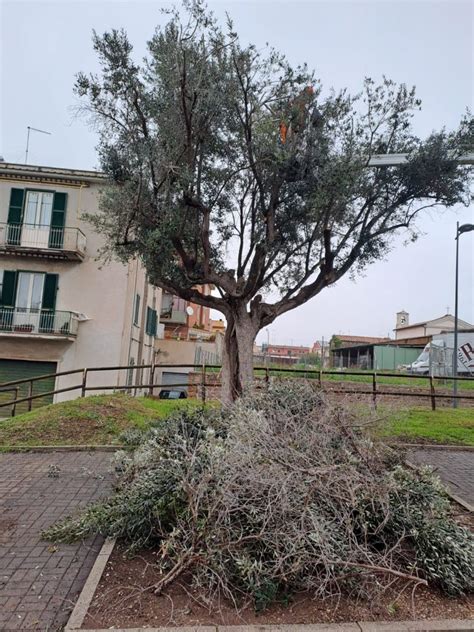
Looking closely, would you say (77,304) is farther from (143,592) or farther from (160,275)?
(143,592)

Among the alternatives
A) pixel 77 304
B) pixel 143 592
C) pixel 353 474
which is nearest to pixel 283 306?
pixel 353 474

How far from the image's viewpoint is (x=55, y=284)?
1620cm

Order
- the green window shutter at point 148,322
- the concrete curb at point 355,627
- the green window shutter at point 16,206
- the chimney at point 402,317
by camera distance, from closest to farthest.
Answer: the concrete curb at point 355,627, the green window shutter at point 16,206, the green window shutter at point 148,322, the chimney at point 402,317

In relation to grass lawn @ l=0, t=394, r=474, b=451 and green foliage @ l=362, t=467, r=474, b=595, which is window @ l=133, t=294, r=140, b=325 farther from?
green foliage @ l=362, t=467, r=474, b=595

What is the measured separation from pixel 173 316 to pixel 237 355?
19139 millimetres

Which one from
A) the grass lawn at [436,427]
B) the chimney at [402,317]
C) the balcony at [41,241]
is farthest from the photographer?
the chimney at [402,317]

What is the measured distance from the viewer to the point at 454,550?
3.17m

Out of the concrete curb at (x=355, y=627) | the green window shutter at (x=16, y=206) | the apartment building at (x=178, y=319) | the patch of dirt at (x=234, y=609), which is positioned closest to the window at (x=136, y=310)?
the green window shutter at (x=16, y=206)

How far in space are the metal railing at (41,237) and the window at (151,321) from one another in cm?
537

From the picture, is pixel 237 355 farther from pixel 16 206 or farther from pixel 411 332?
pixel 411 332

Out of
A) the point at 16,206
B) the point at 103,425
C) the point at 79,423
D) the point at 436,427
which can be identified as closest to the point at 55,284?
the point at 16,206

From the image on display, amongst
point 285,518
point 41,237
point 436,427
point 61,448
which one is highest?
point 41,237

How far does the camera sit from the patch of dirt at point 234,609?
261cm

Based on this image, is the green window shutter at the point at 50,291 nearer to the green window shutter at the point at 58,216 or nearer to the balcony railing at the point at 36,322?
the balcony railing at the point at 36,322
